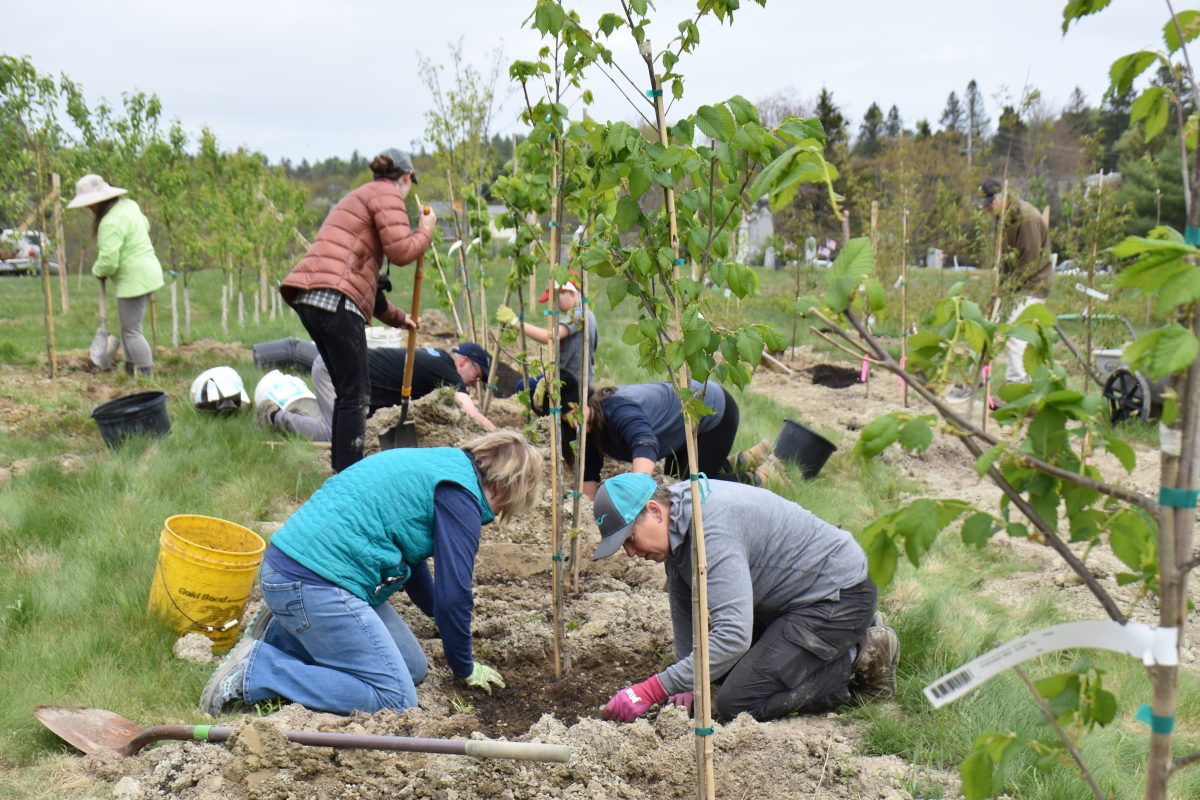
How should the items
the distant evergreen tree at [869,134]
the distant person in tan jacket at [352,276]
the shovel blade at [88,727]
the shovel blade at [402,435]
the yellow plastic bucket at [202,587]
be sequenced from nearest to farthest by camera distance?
the shovel blade at [88,727]
the yellow plastic bucket at [202,587]
the distant person in tan jacket at [352,276]
the shovel blade at [402,435]
the distant evergreen tree at [869,134]

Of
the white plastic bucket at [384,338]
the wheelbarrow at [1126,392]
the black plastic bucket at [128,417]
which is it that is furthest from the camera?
the white plastic bucket at [384,338]

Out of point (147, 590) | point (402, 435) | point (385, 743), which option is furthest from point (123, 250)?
point (385, 743)

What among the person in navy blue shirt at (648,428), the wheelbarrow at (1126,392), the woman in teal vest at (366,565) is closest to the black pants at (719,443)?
the person in navy blue shirt at (648,428)

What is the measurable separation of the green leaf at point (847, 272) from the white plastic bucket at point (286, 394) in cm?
603

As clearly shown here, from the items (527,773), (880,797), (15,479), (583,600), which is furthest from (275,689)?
(15,479)

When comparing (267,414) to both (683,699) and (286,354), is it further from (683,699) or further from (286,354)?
(683,699)

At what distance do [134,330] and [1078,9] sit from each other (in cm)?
808

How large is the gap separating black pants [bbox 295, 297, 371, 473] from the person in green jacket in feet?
10.4

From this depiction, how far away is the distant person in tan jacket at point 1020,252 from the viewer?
7.92 meters

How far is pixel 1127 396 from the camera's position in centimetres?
777

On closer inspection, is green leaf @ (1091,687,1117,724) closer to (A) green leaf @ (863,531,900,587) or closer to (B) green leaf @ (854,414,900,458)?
(A) green leaf @ (863,531,900,587)

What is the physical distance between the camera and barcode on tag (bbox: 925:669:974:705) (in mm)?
1288

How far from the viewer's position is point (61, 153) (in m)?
10.1

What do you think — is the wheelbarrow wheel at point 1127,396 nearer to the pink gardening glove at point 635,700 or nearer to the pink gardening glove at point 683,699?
the pink gardening glove at point 683,699
